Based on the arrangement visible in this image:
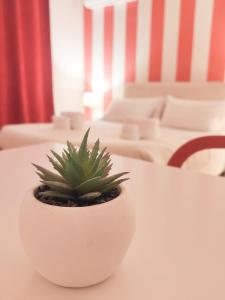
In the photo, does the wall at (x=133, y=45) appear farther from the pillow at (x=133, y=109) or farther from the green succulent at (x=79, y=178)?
the green succulent at (x=79, y=178)

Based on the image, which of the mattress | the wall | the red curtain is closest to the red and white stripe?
the wall

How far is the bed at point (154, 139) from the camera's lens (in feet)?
6.66

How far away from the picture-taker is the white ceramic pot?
41cm

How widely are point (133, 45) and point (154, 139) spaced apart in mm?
2226

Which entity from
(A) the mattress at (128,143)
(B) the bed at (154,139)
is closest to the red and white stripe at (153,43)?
(B) the bed at (154,139)

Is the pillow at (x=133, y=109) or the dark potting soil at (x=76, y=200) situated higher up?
the dark potting soil at (x=76, y=200)

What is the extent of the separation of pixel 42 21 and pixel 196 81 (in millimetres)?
2080

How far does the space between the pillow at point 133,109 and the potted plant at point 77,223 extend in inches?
118

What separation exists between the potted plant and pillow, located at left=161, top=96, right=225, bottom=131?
8.80 ft

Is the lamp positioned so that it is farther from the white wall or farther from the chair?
the chair

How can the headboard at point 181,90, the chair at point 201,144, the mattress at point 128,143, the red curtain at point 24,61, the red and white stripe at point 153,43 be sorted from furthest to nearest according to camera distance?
the red curtain at point 24,61 < the red and white stripe at point 153,43 < the headboard at point 181,90 < the mattress at point 128,143 < the chair at point 201,144

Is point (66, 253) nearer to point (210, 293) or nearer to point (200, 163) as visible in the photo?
point (210, 293)

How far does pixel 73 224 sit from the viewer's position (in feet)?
1.35

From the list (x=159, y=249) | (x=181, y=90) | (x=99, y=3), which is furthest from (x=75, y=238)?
(x=99, y=3)
